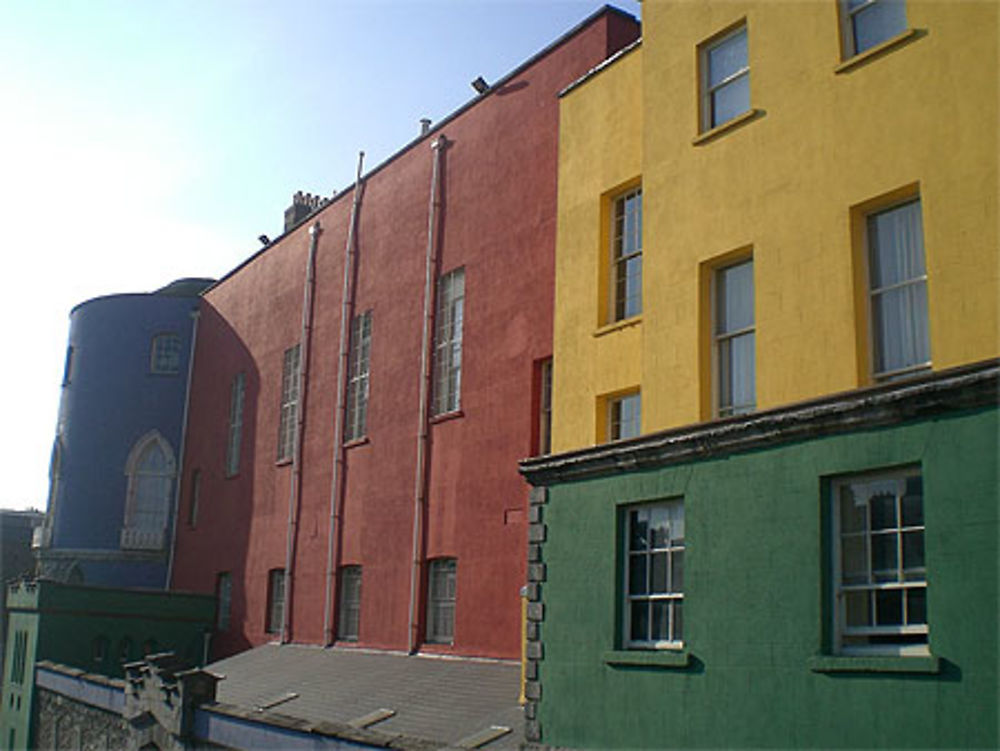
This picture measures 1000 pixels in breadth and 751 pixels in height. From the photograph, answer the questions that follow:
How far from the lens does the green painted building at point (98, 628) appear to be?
29.3 m

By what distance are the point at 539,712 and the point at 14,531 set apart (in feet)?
142

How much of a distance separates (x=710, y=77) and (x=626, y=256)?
2.65 metres

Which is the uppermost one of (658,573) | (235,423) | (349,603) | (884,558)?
(235,423)

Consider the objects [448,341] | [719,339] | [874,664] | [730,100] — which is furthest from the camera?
[448,341]

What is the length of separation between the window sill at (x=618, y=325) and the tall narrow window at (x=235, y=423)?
1814cm

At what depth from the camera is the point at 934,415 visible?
9.50 m

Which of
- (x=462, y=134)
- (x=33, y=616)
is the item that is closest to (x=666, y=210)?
(x=462, y=134)

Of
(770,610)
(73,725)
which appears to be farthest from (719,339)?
(73,725)

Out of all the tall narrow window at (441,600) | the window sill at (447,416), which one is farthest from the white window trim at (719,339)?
the tall narrow window at (441,600)

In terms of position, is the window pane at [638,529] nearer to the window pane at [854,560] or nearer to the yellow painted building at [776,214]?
the yellow painted building at [776,214]

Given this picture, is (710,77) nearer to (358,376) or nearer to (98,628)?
(358,376)

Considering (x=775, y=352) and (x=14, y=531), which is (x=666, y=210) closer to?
(x=775, y=352)

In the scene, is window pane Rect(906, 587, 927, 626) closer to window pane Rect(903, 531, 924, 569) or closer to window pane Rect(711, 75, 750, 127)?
window pane Rect(903, 531, 924, 569)

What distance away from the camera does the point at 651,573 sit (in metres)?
12.5
